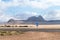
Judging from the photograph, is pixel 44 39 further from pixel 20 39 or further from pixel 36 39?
pixel 20 39

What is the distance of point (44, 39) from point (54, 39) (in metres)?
1.29

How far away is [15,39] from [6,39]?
119cm

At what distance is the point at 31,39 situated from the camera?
2531 centimetres

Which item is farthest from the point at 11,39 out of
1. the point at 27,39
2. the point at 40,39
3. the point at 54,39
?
the point at 54,39

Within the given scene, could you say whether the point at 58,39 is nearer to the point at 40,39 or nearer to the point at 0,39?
the point at 40,39

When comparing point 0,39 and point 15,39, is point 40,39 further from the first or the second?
point 0,39

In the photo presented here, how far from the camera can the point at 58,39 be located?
25.3m

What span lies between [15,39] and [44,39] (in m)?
3.78

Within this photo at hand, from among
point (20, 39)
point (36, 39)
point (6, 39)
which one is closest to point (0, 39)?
point (6, 39)

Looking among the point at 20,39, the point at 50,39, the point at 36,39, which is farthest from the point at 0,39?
the point at 50,39

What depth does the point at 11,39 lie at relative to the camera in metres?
25.5

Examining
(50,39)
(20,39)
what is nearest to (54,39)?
(50,39)

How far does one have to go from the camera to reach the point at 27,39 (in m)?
25.3

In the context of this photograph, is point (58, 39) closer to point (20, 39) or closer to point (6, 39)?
point (20, 39)
